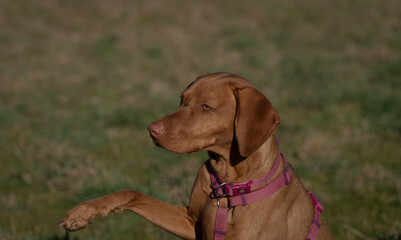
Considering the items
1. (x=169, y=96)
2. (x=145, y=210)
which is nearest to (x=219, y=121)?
(x=145, y=210)

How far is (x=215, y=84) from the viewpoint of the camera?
3174 millimetres

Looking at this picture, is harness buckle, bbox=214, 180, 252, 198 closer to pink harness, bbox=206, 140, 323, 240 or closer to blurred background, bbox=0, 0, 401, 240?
pink harness, bbox=206, 140, 323, 240

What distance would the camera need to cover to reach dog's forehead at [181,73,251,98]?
3152 millimetres

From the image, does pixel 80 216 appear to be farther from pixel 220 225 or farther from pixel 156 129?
pixel 220 225

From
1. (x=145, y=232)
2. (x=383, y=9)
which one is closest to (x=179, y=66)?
(x=145, y=232)

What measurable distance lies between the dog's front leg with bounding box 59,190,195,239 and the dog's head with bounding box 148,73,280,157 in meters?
0.48

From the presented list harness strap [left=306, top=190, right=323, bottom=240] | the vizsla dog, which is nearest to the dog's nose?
the vizsla dog

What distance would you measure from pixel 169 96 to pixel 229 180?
459 centimetres

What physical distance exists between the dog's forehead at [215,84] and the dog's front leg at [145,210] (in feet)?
2.72

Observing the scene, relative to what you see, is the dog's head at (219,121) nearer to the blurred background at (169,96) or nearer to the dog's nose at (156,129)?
the dog's nose at (156,129)

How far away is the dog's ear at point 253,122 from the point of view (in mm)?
2850

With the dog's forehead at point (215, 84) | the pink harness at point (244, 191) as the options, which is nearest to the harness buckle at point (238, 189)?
the pink harness at point (244, 191)

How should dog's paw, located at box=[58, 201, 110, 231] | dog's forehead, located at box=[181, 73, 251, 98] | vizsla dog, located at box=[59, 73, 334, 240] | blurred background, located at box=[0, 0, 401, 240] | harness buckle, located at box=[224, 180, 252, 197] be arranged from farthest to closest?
1. blurred background, located at box=[0, 0, 401, 240]
2. dog's forehead, located at box=[181, 73, 251, 98]
3. harness buckle, located at box=[224, 180, 252, 197]
4. vizsla dog, located at box=[59, 73, 334, 240]
5. dog's paw, located at box=[58, 201, 110, 231]

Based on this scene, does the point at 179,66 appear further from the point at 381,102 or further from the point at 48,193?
the point at 48,193
